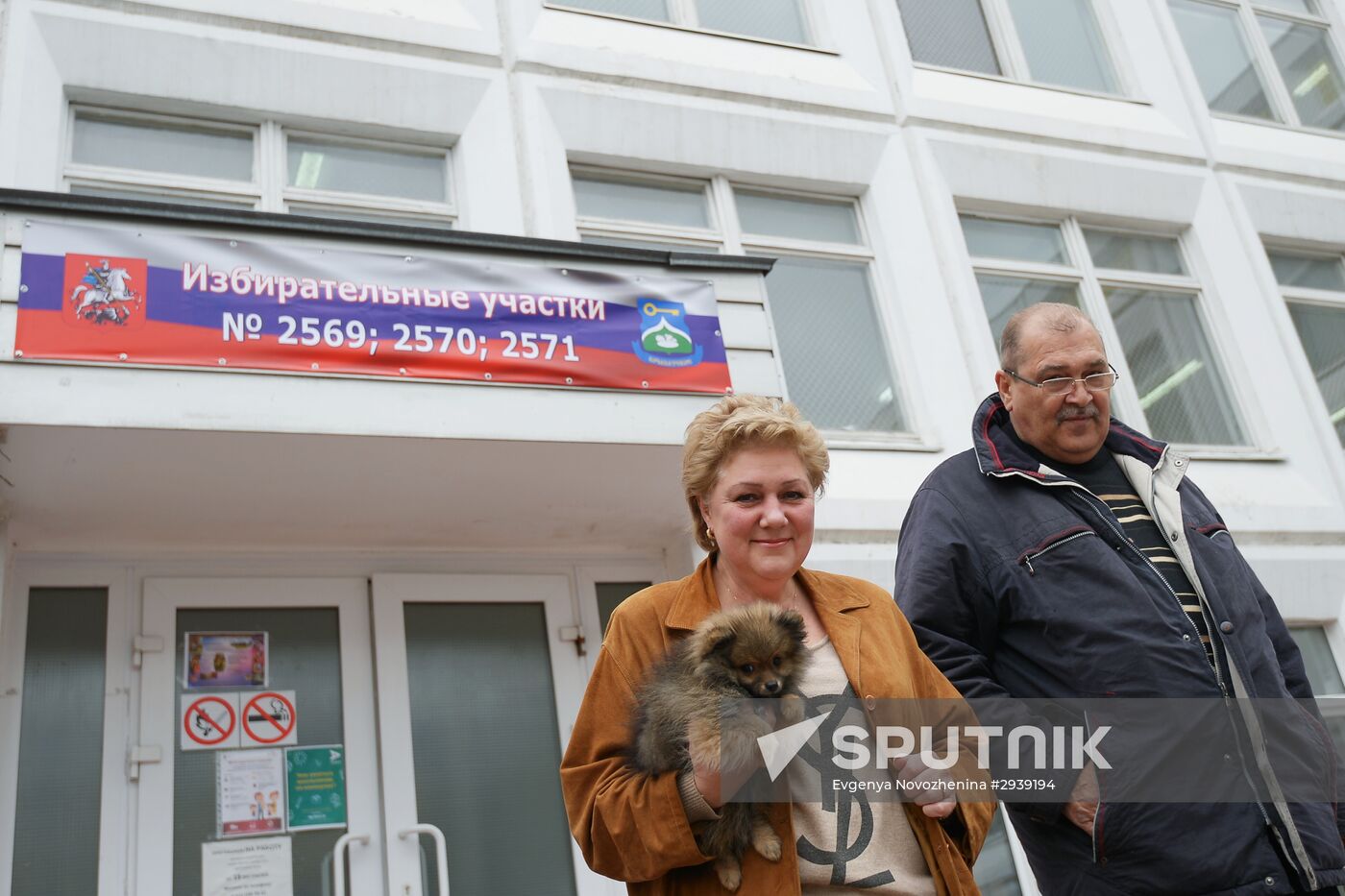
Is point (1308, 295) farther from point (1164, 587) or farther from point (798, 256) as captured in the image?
point (1164, 587)

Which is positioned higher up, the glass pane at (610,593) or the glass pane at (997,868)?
the glass pane at (610,593)

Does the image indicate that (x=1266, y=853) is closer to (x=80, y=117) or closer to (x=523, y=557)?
(x=523, y=557)

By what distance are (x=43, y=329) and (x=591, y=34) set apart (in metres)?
4.49

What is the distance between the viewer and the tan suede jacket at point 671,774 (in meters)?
2.08

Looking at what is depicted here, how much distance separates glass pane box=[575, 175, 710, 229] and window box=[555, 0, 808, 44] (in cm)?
136

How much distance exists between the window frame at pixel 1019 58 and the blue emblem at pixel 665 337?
437cm

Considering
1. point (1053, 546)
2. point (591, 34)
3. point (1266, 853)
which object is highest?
point (591, 34)

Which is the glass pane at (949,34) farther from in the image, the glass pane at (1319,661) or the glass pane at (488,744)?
the glass pane at (488,744)

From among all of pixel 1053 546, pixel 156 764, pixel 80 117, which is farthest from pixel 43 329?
pixel 1053 546

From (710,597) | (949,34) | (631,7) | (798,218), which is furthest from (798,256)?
(710,597)

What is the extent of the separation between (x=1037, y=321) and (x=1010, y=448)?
38 cm

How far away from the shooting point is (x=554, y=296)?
5.64 metres

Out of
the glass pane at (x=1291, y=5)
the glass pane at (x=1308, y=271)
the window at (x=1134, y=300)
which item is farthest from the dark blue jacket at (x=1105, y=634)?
the glass pane at (x=1291, y=5)

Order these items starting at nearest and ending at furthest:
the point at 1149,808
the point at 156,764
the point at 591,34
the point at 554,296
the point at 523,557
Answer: the point at 1149,808 < the point at 156,764 < the point at 554,296 < the point at 523,557 < the point at 591,34
